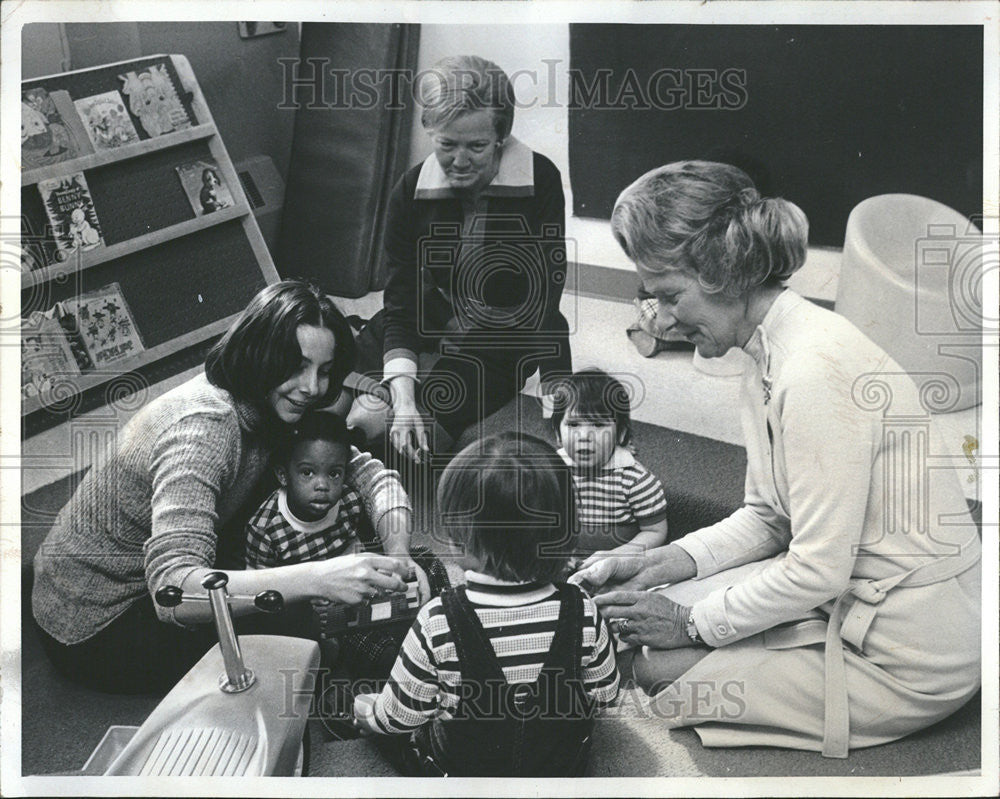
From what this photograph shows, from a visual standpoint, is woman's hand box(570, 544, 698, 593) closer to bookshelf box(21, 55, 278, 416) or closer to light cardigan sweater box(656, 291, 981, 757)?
light cardigan sweater box(656, 291, 981, 757)

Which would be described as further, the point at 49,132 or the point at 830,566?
the point at 49,132

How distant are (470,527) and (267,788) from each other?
533 mm

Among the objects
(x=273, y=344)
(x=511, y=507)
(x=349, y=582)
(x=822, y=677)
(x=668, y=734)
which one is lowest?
(x=668, y=734)

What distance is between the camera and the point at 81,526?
64.3 inches

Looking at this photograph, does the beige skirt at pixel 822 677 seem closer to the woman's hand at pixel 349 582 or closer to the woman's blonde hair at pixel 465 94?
the woman's hand at pixel 349 582

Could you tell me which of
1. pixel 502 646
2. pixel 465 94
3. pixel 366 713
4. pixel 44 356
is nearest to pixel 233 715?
pixel 366 713

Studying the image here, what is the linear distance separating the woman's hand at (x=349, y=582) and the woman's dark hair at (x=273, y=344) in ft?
0.86

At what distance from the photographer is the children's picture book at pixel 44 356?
1.66 m

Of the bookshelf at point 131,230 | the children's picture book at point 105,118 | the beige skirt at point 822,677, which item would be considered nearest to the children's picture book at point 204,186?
the bookshelf at point 131,230

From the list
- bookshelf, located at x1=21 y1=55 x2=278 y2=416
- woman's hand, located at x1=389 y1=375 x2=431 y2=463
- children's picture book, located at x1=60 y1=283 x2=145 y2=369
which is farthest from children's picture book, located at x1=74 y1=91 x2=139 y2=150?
woman's hand, located at x1=389 y1=375 x2=431 y2=463

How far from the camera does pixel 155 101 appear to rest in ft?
5.45

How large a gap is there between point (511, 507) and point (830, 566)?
480 millimetres

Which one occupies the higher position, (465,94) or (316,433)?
(465,94)

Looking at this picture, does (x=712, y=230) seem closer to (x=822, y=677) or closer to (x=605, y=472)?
(x=605, y=472)
